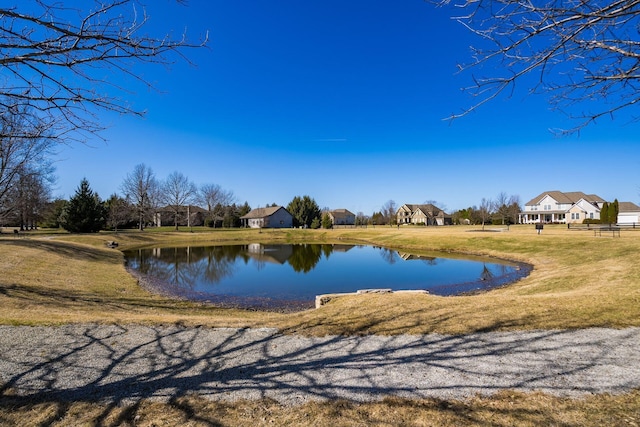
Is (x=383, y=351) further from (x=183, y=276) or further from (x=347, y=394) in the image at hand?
(x=183, y=276)

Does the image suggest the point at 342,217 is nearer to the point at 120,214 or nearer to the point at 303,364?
the point at 120,214

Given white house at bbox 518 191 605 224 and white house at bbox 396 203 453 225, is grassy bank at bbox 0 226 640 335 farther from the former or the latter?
white house at bbox 396 203 453 225

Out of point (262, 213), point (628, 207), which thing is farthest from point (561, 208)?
point (262, 213)

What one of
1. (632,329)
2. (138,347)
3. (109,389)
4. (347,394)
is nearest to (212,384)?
(109,389)

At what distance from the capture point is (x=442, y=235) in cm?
3978

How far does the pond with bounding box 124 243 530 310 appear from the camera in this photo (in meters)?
16.2

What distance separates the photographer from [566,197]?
6894 cm

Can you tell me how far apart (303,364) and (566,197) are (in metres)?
83.0

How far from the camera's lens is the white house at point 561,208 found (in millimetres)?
63219

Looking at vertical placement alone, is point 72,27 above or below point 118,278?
above

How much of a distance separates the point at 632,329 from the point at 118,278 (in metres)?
21.1

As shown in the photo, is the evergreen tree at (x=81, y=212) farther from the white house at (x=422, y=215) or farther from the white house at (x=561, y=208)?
the white house at (x=561, y=208)

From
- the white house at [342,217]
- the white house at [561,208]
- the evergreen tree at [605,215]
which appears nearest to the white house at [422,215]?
the white house at [561,208]

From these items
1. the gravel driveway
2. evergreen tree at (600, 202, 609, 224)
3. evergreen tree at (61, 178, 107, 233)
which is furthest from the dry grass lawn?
evergreen tree at (600, 202, 609, 224)
